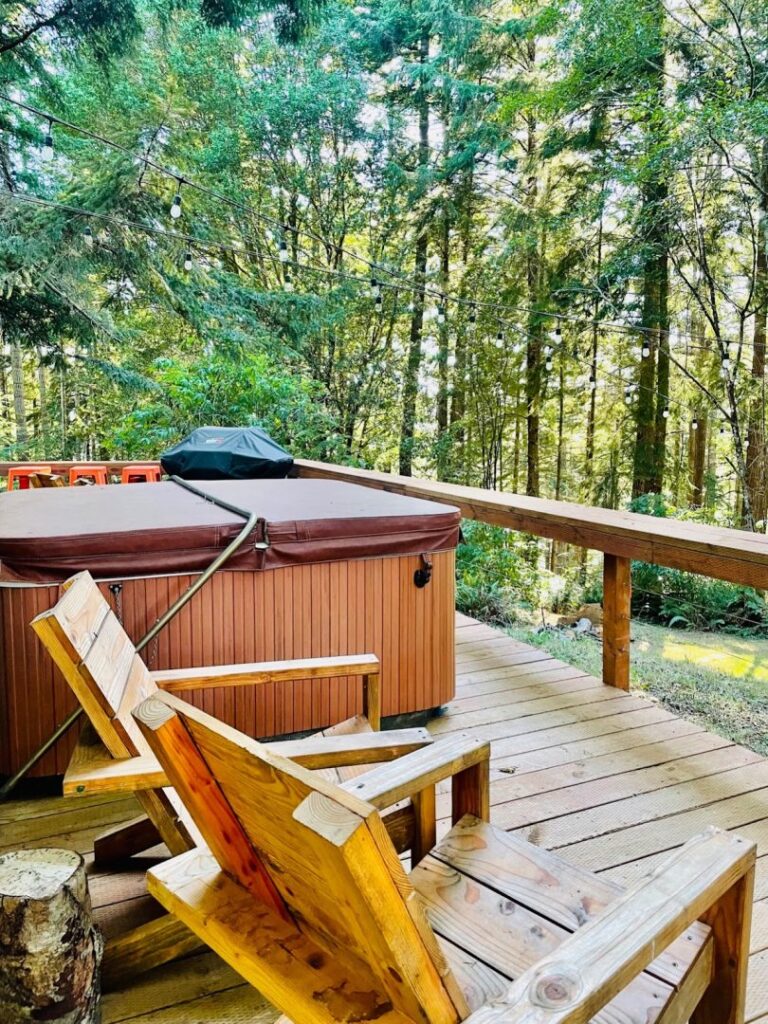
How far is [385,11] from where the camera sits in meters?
11.4

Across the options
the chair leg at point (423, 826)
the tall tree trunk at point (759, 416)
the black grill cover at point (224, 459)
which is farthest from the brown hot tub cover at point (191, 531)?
the tall tree trunk at point (759, 416)

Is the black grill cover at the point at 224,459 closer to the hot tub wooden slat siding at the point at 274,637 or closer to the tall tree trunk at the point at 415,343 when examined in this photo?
the hot tub wooden slat siding at the point at 274,637

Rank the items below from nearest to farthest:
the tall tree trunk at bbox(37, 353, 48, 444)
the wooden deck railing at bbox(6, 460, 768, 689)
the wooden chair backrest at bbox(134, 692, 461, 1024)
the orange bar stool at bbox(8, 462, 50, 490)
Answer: the wooden chair backrest at bbox(134, 692, 461, 1024) < the wooden deck railing at bbox(6, 460, 768, 689) < the orange bar stool at bbox(8, 462, 50, 490) < the tall tree trunk at bbox(37, 353, 48, 444)

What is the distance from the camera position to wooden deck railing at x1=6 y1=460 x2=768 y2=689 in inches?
91.1

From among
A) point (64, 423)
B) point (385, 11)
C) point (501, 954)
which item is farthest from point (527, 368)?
point (501, 954)

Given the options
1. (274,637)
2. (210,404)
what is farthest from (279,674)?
(210,404)

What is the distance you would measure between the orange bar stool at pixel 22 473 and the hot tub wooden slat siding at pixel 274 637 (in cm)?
395

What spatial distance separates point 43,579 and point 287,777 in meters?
A: 1.66

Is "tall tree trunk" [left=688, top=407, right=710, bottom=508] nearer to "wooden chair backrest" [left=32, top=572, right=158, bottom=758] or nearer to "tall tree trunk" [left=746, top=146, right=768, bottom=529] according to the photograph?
"tall tree trunk" [left=746, top=146, right=768, bottom=529]

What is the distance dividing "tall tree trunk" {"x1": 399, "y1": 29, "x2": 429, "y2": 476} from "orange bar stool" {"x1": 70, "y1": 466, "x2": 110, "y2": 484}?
7106 millimetres

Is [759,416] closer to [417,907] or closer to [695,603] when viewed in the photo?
[695,603]

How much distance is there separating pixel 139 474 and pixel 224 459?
52.5 inches

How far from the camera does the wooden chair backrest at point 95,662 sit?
1.38 metres

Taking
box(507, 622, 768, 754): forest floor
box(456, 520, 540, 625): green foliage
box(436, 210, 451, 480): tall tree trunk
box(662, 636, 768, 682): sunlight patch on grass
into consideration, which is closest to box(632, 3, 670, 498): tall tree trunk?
box(456, 520, 540, 625): green foliage
